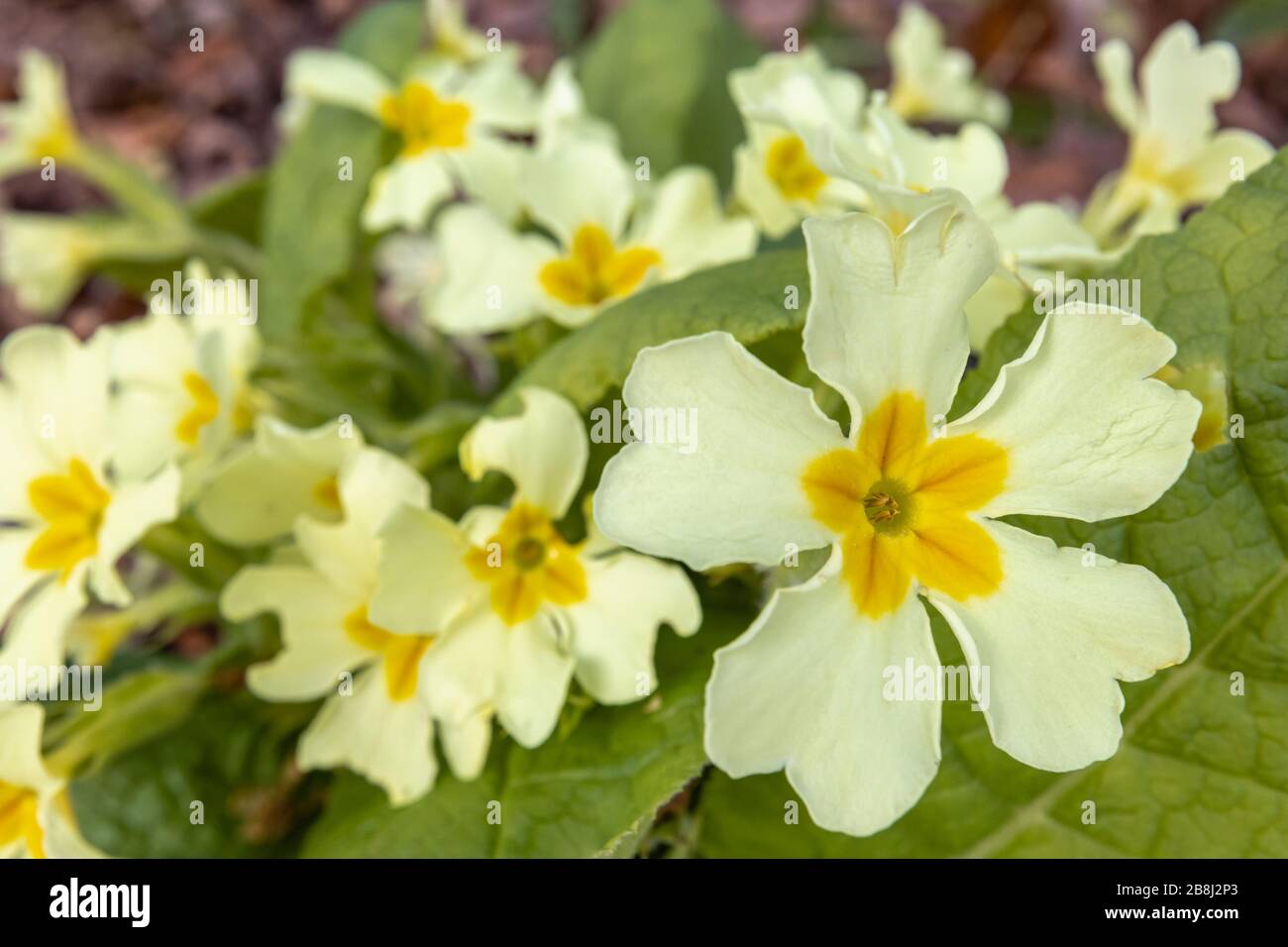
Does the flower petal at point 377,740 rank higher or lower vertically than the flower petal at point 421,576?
lower

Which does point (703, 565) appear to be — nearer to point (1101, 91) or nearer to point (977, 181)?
point (977, 181)

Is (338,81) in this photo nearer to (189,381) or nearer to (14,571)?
(189,381)

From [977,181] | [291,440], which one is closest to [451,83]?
[291,440]

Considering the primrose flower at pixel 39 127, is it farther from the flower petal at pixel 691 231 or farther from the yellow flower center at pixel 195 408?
the flower petal at pixel 691 231

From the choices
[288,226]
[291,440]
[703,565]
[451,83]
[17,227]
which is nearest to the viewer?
[703,565]

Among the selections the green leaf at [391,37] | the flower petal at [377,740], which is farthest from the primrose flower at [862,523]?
the green leaf at [391,37]

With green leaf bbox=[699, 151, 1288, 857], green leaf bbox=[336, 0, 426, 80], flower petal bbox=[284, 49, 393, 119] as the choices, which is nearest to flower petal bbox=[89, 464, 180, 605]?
flower petal bbox=[284, 49, 393, 119]
